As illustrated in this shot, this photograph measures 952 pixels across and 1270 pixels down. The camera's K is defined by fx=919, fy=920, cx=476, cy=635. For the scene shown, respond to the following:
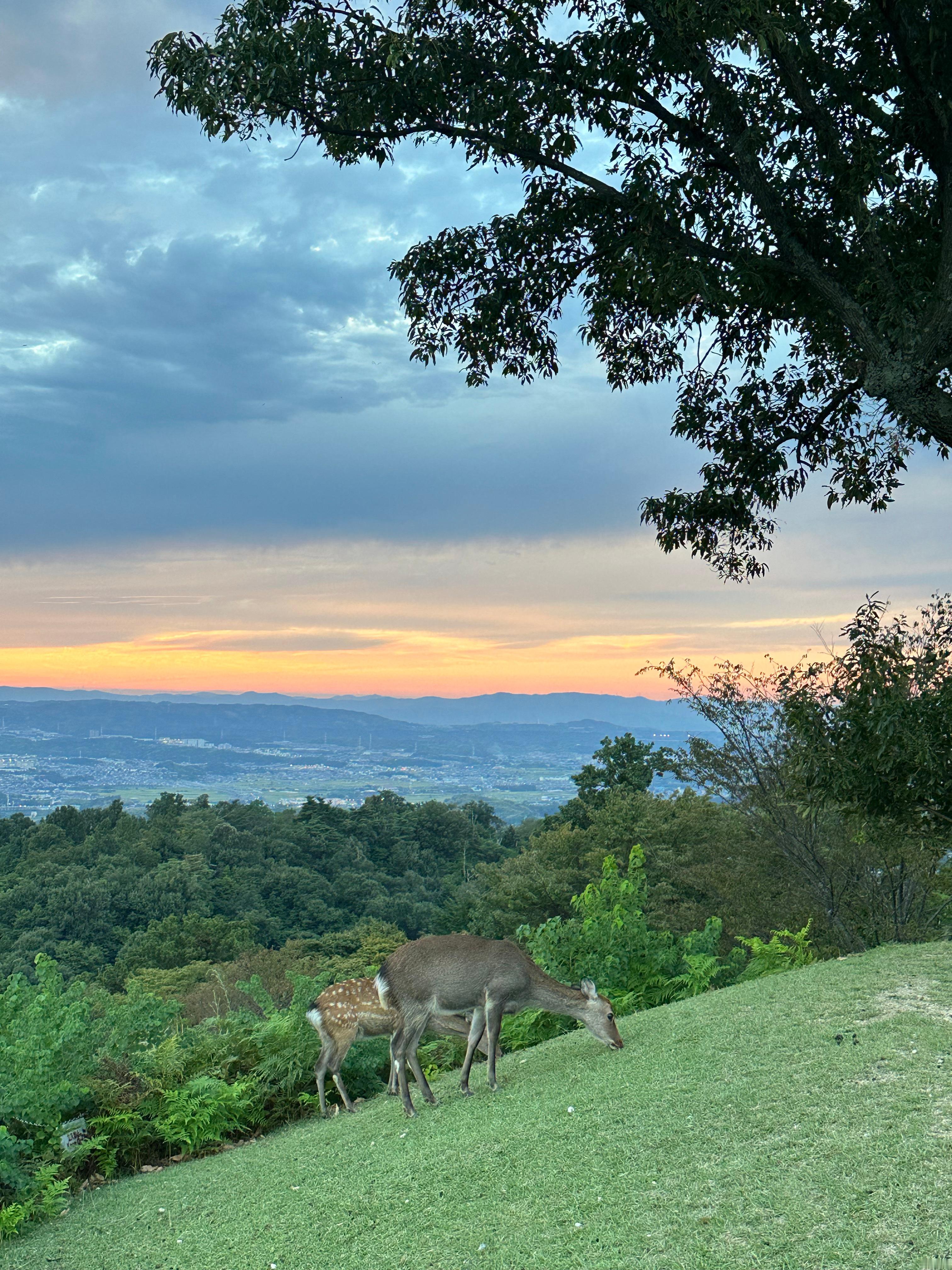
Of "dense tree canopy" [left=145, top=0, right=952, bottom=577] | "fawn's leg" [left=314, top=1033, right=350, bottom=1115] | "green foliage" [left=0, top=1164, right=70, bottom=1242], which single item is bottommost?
"green foliage" [left=0, top=1164, right=70, bottom=1242]

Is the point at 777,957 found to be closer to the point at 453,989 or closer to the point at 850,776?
the point at 850,776

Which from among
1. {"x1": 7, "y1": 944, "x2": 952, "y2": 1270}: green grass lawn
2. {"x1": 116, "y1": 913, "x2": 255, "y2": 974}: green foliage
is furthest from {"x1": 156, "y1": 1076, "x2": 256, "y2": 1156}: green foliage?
{"x1": 116, "y1": 913, "x2": 255, "y2": 974}: green foliage

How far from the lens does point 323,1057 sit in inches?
272

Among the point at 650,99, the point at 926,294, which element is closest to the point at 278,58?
the point at 650,99

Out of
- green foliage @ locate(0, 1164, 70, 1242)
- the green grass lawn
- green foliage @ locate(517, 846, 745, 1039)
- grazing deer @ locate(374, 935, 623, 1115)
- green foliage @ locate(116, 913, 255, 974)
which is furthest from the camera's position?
green foliage @ locate(116, 913, 255, 974)

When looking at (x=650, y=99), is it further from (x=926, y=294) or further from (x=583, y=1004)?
(x=583, y=1004)

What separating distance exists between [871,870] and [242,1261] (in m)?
13.0

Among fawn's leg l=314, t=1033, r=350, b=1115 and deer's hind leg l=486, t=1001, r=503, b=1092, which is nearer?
deer's hind leg l=486, t=1001, r=503, b=1092

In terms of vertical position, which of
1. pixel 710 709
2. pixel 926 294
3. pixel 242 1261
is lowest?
pixel 242 1261

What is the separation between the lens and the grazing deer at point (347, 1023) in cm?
678

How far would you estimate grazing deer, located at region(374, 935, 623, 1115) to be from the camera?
20.1 ft

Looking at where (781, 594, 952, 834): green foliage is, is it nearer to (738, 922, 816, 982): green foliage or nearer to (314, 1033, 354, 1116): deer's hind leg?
(738, 922, 816, 982): green foliage

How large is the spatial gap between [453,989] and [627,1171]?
2.09 meters

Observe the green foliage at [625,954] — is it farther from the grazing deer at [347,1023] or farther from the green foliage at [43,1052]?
the green foliage at [43,1052]
